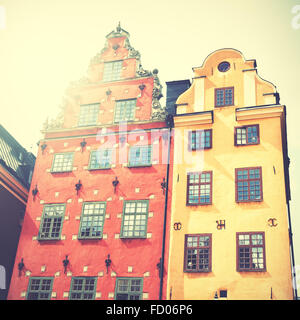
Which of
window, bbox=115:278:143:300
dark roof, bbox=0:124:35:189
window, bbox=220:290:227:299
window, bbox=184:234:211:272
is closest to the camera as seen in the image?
window, bbox=220:290:227:299

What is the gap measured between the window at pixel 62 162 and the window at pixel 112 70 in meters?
5.85

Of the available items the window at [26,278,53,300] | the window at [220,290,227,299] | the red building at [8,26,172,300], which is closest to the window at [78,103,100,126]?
the red building at [8,26,172,300]

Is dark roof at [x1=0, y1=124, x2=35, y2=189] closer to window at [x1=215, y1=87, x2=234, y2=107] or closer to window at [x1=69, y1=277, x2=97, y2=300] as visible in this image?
window at [x1=69, y1=277, x2=97, y2=300]

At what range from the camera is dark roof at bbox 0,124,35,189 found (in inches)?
1073

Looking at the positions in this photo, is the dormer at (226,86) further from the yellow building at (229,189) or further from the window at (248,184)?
the window at (248,184)

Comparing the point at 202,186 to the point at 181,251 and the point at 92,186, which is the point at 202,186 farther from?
the point at 92,186

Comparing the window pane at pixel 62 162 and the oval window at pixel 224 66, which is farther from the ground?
the oval window at pixel 224 66

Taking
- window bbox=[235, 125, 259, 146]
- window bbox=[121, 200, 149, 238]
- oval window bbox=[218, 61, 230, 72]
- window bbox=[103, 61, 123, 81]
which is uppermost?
window bbox=[103, 61, 123, 81]

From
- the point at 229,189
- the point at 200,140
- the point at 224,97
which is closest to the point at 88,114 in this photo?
the point at 200,140

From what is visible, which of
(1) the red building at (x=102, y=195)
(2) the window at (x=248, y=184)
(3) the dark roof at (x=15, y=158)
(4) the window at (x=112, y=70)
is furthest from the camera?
(4) the window at (x=112, y=70)

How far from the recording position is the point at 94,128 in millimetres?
26016

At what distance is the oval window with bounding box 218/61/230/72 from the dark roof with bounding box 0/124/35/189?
1434 centimetres

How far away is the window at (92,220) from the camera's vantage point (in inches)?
905

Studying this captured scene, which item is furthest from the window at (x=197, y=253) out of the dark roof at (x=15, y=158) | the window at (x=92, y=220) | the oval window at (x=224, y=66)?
the dark roof at (x=15, y=158)
